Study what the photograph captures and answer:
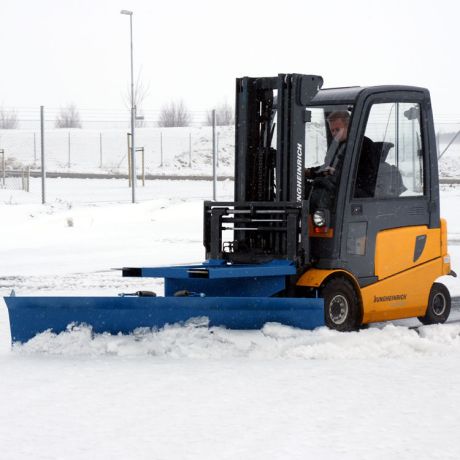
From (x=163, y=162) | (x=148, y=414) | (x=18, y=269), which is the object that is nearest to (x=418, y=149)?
(x=148, y=414)

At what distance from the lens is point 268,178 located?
8617mm

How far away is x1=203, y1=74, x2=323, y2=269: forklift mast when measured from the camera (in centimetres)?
823

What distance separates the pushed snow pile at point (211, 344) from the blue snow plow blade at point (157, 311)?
0.06 meters

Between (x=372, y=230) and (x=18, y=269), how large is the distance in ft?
23.7

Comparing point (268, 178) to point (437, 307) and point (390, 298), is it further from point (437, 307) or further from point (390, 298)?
point (437, 307)

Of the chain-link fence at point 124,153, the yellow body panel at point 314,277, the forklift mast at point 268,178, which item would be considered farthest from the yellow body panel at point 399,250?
the chain-link fence at point 124,153

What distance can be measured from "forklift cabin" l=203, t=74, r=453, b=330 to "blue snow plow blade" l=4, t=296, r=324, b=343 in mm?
537

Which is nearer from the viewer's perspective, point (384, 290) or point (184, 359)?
point (184, 359)

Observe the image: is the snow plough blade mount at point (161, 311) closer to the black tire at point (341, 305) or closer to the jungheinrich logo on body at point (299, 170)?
the black tire at point (341, 305)

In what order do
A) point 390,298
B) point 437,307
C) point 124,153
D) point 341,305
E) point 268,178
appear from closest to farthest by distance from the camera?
point 341,305 → point 268,178 → point 390,298 → point 437,307 → point 124,153

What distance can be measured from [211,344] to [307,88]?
2.27m

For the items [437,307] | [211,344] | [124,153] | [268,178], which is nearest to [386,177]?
[268,178]

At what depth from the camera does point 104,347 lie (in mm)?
7723

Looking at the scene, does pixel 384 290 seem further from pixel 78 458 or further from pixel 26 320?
pixel 78 458
